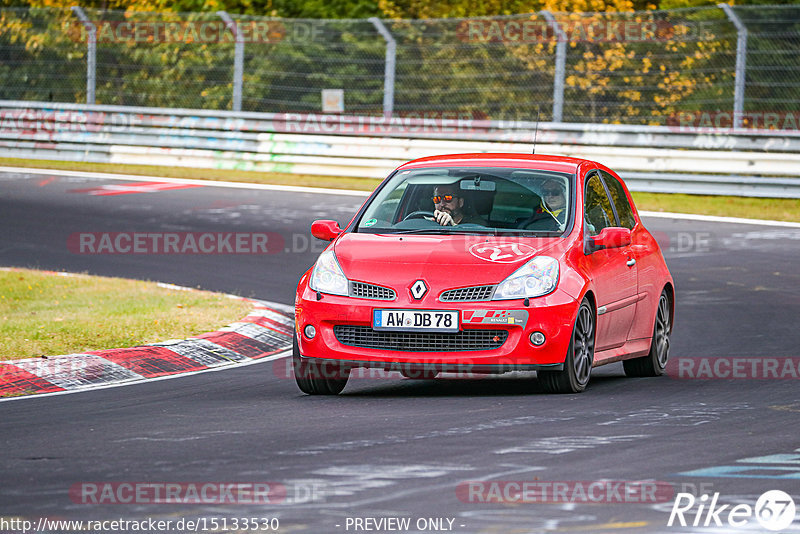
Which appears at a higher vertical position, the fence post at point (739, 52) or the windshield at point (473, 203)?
the fence post at point (739, 52)

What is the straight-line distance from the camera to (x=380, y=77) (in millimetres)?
24516

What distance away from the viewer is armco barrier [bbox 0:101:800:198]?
71.0ft

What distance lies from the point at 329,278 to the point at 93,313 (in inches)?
150

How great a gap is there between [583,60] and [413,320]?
592 inches

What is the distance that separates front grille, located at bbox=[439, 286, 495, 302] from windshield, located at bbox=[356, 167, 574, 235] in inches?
32.0

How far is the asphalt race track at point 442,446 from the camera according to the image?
5.64 metres

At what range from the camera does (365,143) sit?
24344mm

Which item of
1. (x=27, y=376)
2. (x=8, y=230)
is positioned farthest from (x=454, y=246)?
(x=8, y=230)

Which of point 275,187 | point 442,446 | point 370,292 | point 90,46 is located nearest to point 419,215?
point 370,292
